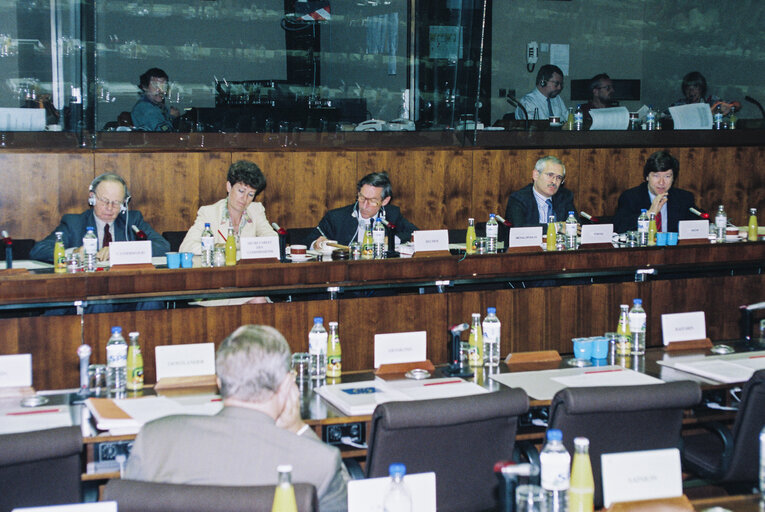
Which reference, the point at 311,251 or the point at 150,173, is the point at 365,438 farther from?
the point at 150,173

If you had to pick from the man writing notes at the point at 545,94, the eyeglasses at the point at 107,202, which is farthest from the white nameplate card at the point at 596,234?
the man writing notes at the point at 545,94

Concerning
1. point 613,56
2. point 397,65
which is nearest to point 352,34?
point 397,65

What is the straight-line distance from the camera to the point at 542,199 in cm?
559

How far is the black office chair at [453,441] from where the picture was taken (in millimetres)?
2268

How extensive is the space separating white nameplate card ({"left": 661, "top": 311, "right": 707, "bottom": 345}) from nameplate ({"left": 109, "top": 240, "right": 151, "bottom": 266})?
232cm

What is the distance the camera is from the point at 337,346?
10.7 feet

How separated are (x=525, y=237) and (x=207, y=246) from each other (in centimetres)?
170

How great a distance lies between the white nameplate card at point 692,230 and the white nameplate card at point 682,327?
148 cm

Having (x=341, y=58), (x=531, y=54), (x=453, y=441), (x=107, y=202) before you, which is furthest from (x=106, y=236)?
(x=531, y=54)

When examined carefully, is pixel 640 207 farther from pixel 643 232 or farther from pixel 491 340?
pixel 491 340

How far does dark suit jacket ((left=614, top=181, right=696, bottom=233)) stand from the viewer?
580 cm

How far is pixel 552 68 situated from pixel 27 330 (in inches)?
221

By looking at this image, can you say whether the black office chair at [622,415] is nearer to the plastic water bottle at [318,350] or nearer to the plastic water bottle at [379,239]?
the plastic water bottle at [318,350]

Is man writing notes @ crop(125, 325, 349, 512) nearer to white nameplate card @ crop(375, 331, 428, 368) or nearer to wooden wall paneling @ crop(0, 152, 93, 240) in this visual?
white nameplate card @ crop(375, 331, 428, 368)
